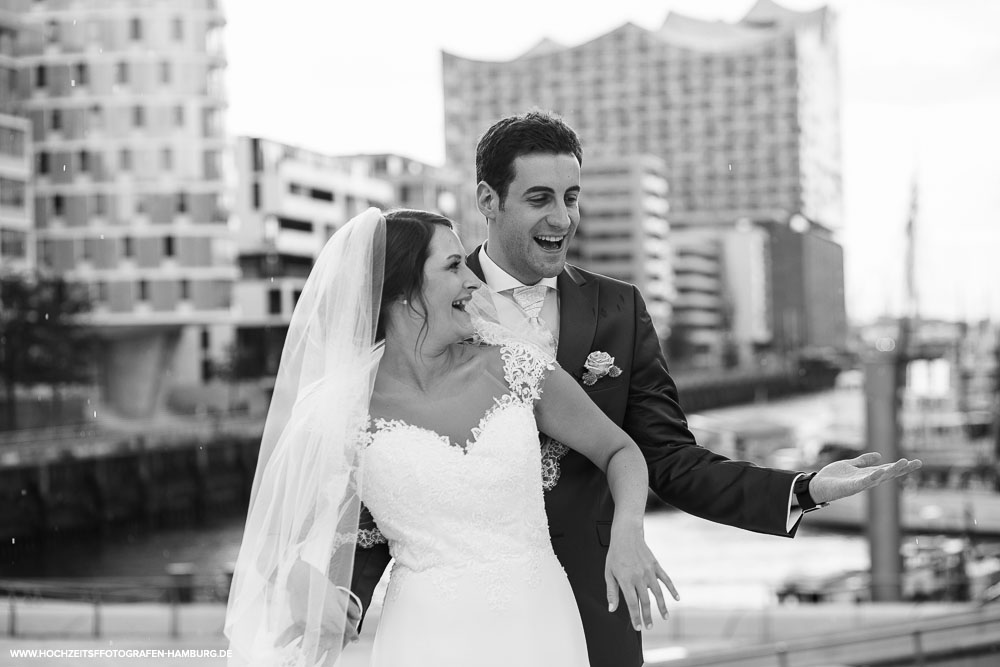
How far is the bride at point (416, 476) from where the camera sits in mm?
1832

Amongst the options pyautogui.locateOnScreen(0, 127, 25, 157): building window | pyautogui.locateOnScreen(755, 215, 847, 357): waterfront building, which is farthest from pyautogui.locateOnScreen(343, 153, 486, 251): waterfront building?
pyautogui.locateOnScreen(755, 215, 847, 357): waterfront building

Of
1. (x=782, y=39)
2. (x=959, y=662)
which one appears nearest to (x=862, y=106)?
(x=782, y=39)

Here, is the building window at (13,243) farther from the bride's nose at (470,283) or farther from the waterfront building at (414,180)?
the bride's nose at (470,283)

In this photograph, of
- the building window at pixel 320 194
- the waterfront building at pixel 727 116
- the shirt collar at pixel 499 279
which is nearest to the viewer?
the shirt collar at pixel 499 279

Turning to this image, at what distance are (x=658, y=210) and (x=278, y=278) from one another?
35.0 m

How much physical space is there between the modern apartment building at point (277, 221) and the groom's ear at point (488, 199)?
120 ft

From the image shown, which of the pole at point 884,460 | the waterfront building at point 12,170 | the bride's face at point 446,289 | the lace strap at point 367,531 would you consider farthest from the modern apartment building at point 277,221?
the bride's face at point 446,289

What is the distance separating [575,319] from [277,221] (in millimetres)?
37840

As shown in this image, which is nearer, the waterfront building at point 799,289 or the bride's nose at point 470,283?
the bride's nose at point 470,283

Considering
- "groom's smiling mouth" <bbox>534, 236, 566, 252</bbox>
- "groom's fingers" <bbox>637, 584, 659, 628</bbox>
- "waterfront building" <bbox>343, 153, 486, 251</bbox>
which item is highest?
"waterfront building" <bbox>343, 153, 486, 251</bbox>

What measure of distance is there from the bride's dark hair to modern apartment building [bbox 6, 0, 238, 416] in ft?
114

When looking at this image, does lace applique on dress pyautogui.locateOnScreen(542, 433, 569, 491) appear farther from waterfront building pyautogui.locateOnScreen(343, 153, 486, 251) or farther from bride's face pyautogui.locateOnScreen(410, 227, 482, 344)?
waterfront building pyautogui.locateOnScreen(343, 153, 486, 251)

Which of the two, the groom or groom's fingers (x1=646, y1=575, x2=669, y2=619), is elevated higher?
the groom

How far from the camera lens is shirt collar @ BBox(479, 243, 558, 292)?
2201 millimetres
